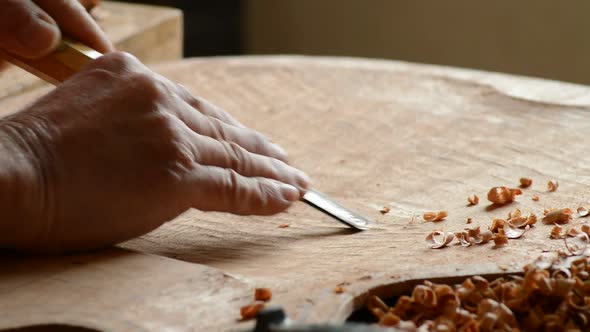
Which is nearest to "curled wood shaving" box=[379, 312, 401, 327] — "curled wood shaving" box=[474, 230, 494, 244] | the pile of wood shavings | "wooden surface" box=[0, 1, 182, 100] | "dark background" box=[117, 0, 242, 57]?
the pile of wood shavings

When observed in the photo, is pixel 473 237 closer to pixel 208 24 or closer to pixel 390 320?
pixel 390 320

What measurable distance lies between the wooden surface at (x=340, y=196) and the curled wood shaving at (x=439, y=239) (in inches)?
0.4

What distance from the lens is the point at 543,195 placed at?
1.04m

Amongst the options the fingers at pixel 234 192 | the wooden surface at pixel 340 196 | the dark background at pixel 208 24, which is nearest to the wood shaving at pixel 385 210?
the wooden surface at pixel 340 196

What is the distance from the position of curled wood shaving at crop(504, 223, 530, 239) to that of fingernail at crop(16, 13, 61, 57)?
1.82ft

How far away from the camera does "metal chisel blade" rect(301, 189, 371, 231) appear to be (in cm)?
100

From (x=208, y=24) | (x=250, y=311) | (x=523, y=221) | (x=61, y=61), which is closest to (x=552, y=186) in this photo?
(x=523, y=221)

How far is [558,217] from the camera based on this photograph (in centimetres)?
93

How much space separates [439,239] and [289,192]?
0.18 m

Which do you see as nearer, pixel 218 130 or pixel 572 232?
pixel 572 232

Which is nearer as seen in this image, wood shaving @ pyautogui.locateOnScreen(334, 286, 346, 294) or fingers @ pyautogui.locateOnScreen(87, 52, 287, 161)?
wood shaving @ pyautogui.locateOnScreen(334, 286, 346, 294)

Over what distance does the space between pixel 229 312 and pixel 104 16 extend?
123 cm

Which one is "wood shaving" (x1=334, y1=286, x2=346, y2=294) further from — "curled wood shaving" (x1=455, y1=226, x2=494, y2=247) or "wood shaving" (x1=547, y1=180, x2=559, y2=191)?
"wood shaving" (x1=547, y1=180, x2=559, y2=191)

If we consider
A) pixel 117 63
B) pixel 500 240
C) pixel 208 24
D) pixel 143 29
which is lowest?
pixel 208 24
